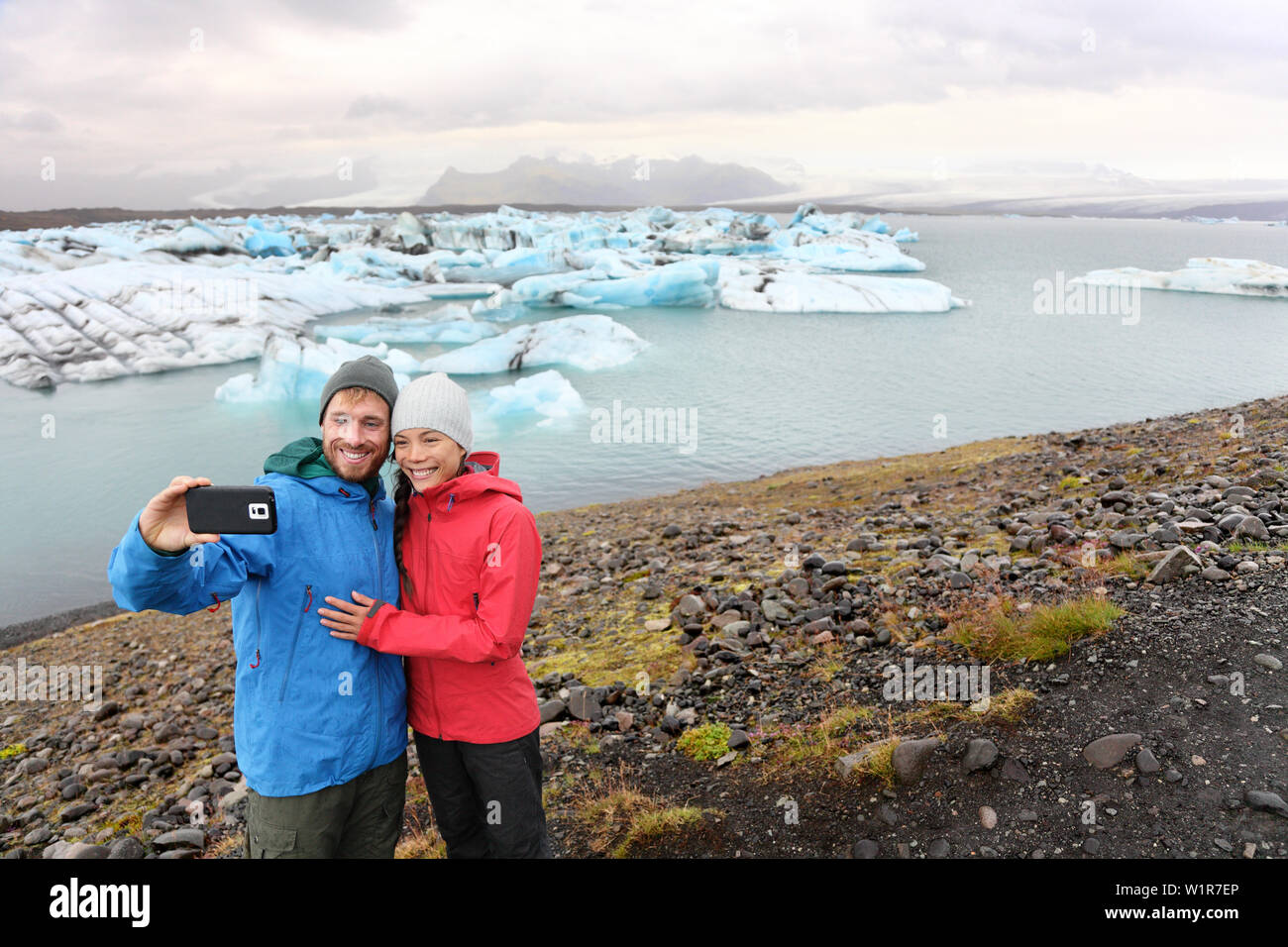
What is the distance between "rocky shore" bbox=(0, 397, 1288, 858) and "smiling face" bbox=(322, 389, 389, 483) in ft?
8.22

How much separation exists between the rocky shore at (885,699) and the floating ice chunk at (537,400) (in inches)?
478

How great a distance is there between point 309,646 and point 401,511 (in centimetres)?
62

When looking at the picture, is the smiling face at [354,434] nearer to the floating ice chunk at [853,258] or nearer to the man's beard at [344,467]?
the man's beard at [344,467]

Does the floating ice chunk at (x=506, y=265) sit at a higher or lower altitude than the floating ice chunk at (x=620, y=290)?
higher

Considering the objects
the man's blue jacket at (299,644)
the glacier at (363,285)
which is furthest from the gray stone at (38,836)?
the glacier at (363,285)

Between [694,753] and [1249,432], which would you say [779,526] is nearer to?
[694,753]

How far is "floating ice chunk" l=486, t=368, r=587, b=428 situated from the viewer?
21.3 metres

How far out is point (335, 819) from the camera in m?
2.73

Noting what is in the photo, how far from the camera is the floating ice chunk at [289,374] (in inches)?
909

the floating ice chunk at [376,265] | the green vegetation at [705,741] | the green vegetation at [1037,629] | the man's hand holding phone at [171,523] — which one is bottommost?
the green vegetation at [705,741]

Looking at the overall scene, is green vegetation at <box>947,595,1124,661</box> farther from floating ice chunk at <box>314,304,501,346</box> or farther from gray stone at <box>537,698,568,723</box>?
floating ice chunk at <box>314,304,501,346</box>

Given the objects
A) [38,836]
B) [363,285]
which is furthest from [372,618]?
[363,285]
